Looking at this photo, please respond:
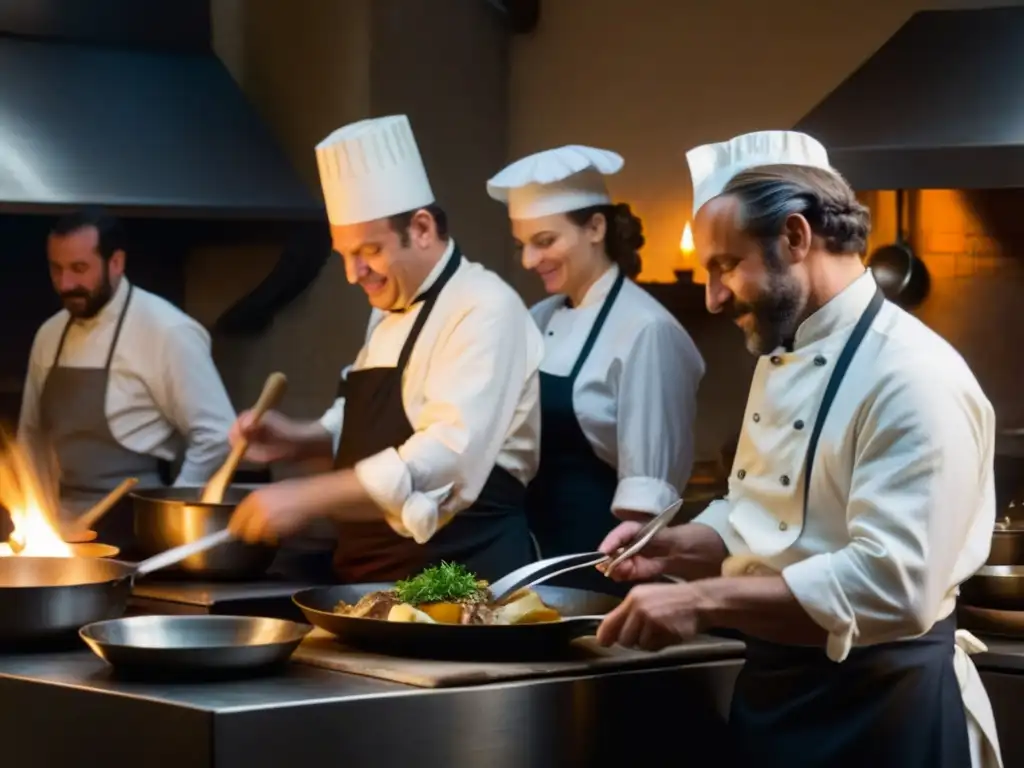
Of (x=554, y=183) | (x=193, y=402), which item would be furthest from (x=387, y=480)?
(x=193, y=402)

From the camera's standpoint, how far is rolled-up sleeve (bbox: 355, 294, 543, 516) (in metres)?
2.91

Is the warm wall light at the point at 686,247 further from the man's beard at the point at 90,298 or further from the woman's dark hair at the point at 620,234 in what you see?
the man's beard at the point at 90,298

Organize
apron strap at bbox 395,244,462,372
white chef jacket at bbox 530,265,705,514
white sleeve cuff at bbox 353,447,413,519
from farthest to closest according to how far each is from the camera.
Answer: white chef jacket at bbox 530,265,705,514, apron strap at bbox 395,244,462,372, white sleeve cuff at bbox 353,447,413,519

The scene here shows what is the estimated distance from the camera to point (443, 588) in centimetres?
235

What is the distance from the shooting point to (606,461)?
12.3 feet

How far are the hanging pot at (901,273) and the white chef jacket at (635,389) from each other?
3.09 ft

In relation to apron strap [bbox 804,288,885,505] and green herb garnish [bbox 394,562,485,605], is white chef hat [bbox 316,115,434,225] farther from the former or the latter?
apron strap [bbox 804,288,885,505]

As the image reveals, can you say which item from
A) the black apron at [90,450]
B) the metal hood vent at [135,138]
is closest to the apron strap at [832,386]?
the black apron at [90,450]

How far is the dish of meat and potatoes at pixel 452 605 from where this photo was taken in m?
2.32

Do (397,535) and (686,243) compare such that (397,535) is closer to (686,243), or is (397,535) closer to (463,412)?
(463,412)

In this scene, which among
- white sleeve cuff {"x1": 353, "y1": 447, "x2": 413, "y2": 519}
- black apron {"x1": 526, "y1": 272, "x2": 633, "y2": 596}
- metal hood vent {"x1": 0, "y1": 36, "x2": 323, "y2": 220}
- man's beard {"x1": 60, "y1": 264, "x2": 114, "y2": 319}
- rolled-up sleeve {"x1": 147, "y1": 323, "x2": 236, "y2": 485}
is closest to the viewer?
white sleeve cuff {"x1": 353, "y1": 447, "x2": 413, "y2": 519}

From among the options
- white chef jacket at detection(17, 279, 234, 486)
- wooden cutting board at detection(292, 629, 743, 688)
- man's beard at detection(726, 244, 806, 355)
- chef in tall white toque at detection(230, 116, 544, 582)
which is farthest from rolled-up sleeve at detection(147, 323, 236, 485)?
man's beard at detection(726, 244, 806, 355)

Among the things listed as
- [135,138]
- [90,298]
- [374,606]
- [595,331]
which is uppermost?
[135,138]

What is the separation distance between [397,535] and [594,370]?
2.28ft
